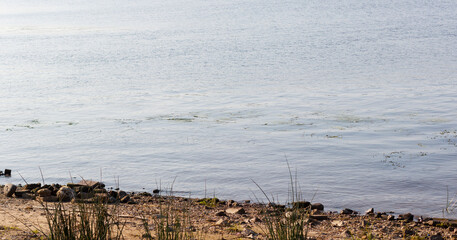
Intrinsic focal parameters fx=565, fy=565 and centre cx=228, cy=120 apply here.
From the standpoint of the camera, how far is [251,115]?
1812 centimetres

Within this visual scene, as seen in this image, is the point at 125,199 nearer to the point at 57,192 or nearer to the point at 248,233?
the point at 57,192

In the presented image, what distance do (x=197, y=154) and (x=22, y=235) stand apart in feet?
23.3

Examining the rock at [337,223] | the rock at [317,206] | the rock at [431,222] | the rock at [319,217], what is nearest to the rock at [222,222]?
the rock at [319,217]

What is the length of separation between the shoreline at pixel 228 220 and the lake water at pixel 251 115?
77 cm

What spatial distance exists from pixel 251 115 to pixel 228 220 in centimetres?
965

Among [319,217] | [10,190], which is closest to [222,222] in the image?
[319,217]

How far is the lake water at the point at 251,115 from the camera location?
11898 mm

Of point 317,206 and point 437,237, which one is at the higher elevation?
point 317,206

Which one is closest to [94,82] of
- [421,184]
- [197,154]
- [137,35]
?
[197,154]

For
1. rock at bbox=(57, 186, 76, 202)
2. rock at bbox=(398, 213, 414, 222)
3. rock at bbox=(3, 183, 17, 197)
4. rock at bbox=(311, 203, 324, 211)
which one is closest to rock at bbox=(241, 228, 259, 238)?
rock at bbox=(311, 203, 324, 211)

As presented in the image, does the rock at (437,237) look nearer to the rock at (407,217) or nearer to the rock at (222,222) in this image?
the rock at (407,217)

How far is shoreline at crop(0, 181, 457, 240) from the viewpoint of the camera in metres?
7.87

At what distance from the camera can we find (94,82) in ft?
89.7

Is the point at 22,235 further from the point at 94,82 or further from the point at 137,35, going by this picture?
the point at 137,35
